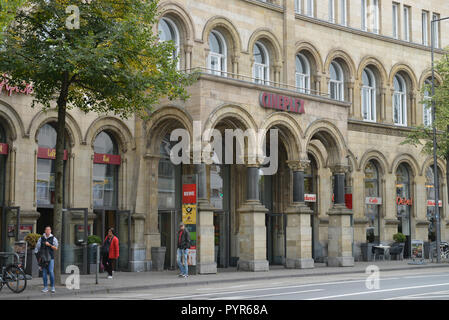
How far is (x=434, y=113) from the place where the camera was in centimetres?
3712

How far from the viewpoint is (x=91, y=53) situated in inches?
820

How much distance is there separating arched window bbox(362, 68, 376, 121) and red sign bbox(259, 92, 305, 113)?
10.2 meters

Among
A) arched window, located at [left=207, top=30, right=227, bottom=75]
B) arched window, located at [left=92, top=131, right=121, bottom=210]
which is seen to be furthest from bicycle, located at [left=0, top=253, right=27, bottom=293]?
arched window, located at [left=207, top=30, right=227, bottom=75]

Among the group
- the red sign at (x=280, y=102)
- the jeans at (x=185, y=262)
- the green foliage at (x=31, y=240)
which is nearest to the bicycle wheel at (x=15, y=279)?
the green foliage at (x=31, y=240)

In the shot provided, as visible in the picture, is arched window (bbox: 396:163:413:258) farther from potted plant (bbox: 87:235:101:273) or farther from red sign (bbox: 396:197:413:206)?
potted plant (bbox: 87:235:101:273)

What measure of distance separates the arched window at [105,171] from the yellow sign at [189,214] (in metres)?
3.66

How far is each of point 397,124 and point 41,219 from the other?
23048mm

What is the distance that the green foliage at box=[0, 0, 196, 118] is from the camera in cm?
2075

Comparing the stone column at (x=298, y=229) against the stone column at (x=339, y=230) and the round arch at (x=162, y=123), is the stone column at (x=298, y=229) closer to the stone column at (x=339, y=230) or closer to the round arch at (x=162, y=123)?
the stone column at (x=339, y=230)

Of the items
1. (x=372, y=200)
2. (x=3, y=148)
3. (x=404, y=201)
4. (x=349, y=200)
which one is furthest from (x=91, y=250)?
(x=404, y=201)

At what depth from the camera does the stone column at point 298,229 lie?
31.2 meters

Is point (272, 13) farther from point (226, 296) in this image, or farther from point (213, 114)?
point (226, 296)

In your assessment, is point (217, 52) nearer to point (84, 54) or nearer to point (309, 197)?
point (309, 197)

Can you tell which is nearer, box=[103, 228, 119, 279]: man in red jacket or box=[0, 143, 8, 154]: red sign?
box=[103, 228, 119, 279]: man in red jacket
